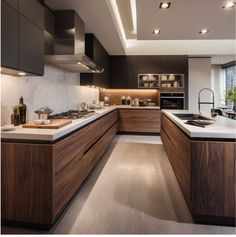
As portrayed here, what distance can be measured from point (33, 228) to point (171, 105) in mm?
5827

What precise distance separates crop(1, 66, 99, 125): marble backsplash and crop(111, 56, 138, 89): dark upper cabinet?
216 cm

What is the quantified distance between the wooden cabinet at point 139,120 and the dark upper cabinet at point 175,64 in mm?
1463

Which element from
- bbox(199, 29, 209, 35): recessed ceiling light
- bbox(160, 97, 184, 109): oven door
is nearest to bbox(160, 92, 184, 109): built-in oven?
bbox(160, 97, 184, 109): oven door

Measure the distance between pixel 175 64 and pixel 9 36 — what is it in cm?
583

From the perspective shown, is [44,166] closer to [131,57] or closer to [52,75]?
[52,75]

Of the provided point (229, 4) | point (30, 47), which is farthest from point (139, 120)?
point (30, 47)

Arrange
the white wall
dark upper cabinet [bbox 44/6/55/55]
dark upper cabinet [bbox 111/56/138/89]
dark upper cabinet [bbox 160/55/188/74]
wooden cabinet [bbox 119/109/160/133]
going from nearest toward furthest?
dark upper cabinet [bbox 44/6/55/55] → wooden cabinet [bbox 119/109/160/133] → dark upper cabinet [bbox 160/55/188/74] → dark upper cabinet [bbox 111/56/138/89] → the white wall

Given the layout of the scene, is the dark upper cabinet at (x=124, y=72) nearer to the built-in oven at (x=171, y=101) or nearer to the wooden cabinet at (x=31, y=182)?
the built-in oven at (x=171, y=101)

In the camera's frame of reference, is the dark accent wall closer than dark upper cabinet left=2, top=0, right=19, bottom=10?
No

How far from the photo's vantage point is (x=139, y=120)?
22.4 feet

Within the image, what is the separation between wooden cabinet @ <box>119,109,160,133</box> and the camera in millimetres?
6777

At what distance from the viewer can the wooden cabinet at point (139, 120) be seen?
6777 mm

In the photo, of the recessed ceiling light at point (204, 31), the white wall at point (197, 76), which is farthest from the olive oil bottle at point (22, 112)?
the white wall at point (197, 76)

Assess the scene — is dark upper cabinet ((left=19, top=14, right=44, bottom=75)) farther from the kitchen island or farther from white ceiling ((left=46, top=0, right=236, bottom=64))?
the kitchen island
